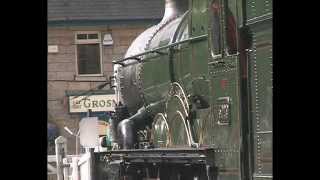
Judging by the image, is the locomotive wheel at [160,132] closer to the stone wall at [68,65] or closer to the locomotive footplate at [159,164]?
the locomotive footplate at [159,164]

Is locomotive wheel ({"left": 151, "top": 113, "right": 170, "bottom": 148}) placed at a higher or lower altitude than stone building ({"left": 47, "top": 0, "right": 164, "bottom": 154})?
lower

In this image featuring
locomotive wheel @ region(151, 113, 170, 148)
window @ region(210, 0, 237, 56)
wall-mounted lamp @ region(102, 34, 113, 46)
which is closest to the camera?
window @ region(210, 0, 237, 56)

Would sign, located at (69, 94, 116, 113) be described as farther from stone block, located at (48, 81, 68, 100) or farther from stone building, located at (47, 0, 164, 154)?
stone block, located at (48, 81, 68, 100)

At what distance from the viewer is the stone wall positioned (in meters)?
9.24

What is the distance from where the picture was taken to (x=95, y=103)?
9.91m

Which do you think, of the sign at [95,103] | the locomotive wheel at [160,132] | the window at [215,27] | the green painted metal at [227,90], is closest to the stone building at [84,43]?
the sign at [95,103]

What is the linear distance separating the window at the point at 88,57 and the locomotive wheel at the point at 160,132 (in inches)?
117

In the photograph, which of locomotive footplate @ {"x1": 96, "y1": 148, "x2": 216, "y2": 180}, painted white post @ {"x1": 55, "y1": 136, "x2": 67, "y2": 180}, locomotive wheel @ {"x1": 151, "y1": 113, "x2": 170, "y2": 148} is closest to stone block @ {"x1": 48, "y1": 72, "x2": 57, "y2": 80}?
painted white post @ {"x1": 55, "y1": 136, "x2": 67, "y2": 180}

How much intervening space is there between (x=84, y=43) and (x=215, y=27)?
266 inches

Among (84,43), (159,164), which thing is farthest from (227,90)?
(84,43)

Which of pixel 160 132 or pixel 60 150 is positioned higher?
pixel 160 132

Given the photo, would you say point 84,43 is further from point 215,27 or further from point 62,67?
point 215,27
